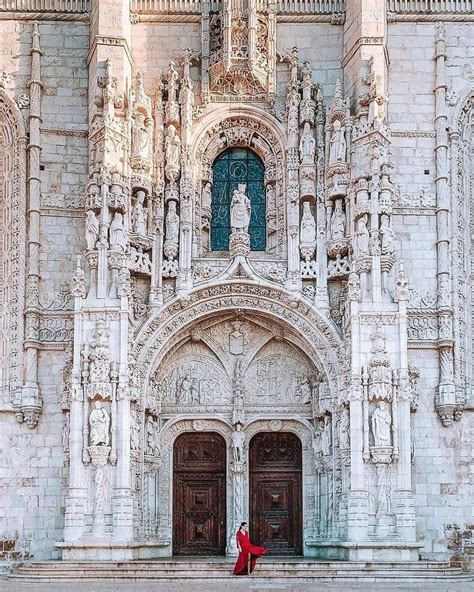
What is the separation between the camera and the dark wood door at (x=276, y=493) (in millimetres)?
22750

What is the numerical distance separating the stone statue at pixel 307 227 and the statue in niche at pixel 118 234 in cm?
352

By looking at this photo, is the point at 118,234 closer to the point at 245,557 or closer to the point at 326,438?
the point at 326,438

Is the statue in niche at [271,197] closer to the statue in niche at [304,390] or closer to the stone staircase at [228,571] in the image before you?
the statue in niche at [304,390]

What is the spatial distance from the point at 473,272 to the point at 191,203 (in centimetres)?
595

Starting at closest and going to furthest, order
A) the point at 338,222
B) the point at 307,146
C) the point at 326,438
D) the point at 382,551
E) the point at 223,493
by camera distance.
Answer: the point at 382,551 < the point at 326,438 < the point at 338,222 < the point at 223,493 < the point at 307,146

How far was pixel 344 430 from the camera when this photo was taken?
2152 centimetres

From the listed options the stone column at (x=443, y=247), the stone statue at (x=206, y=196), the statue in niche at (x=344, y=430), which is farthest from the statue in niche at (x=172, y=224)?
the stone column at (x=443, y=247)

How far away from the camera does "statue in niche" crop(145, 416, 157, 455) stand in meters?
22.3

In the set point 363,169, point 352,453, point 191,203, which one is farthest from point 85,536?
point 363,169

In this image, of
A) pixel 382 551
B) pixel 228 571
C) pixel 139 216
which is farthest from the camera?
pixel 139 216

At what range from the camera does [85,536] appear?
20641mm

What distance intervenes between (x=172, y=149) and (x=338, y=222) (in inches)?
143

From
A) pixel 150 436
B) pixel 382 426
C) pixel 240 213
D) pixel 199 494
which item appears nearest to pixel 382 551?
pixel 382 426

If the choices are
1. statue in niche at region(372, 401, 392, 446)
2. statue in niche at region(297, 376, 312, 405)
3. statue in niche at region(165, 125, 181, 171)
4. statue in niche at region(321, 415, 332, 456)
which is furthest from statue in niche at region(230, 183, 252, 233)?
statue in niche at region(372, 401, 392, 446)
